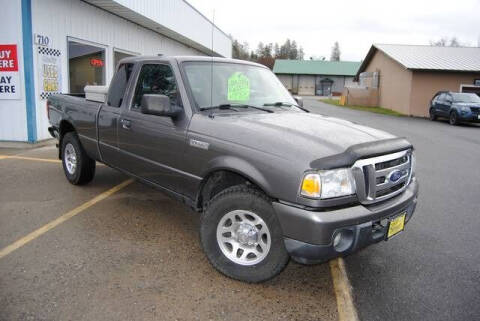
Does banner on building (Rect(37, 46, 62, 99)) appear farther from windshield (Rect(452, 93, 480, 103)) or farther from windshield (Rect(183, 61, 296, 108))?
windshield (Rect(452, 93, 480, 103))

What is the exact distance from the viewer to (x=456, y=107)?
18875 mm

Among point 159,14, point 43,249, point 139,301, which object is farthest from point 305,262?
point 159,14

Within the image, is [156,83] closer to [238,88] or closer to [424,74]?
[238,88]

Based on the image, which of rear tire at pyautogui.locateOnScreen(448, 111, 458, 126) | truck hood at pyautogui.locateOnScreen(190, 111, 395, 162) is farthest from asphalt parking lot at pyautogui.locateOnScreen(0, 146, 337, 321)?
rear tire at pyautogui.locateOnScreen(448, 111, 458, 126)

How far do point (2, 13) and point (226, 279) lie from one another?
28.5ft

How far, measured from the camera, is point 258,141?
10.1 feet

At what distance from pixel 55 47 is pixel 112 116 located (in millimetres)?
6334

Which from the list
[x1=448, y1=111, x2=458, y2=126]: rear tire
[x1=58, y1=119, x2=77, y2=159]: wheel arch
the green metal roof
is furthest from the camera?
the green metal roof

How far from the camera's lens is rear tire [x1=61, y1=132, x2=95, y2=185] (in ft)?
18.3

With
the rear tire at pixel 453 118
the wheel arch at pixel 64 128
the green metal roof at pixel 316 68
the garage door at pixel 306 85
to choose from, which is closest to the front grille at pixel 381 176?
the wheel arch at pixel 64 128

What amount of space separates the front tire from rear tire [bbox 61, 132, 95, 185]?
2.94 m

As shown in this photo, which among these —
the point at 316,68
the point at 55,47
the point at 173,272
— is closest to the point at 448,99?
the point at 55,47

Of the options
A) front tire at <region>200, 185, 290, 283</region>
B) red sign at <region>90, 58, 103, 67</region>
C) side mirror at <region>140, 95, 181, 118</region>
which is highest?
red sign at <region>90, 58, 103, 67</region>

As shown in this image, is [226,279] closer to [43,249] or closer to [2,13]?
[43,249]
